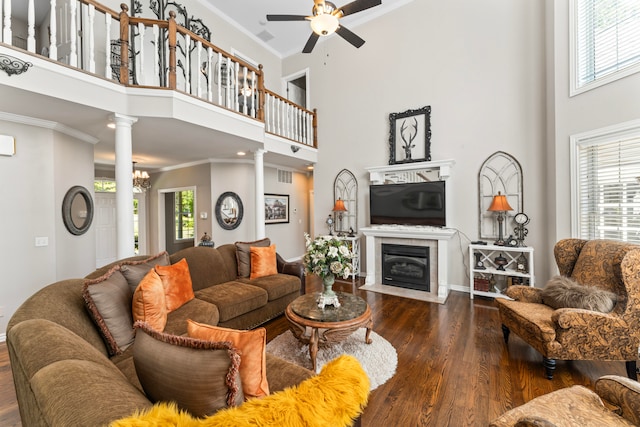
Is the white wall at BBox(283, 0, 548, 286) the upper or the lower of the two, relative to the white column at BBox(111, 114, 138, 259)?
upper

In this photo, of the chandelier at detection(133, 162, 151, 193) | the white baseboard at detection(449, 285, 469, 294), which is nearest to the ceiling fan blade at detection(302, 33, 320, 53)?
the white baseboard at detection(449, 285, 469, 294)

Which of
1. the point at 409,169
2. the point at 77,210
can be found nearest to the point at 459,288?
the point at 409,169

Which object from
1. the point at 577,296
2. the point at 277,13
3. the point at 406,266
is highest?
the point at 277,13

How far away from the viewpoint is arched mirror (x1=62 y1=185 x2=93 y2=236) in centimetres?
354

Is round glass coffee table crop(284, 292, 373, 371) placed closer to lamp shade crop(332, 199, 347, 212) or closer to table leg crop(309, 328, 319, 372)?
table leg crop(309, 328, 319, 372)

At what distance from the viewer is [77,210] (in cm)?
374

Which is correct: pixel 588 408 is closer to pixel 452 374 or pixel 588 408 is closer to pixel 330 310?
pixel 452 374

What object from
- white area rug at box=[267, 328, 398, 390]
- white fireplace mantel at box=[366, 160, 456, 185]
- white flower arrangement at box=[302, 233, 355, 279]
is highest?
white fireplace mantel at box=[366, 160, 456, 185]

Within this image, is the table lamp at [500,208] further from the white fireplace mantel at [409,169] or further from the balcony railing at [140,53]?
the balcony railing at [140,53]

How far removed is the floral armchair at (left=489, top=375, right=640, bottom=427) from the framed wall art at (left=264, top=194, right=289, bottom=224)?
5.71m

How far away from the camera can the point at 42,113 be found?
118 inches

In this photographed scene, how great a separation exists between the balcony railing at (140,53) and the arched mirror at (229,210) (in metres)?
1.95

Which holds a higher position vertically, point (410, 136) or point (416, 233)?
point (410, 136)

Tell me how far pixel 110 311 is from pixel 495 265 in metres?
4.78
